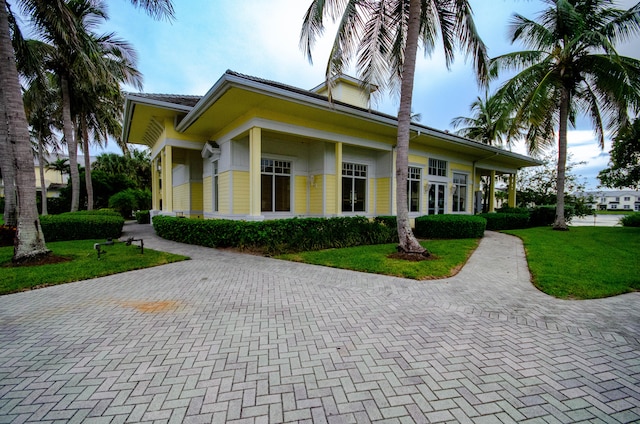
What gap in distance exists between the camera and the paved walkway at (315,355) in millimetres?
2125

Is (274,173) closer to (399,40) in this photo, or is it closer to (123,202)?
(399,40)

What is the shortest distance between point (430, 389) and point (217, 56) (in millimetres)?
13044

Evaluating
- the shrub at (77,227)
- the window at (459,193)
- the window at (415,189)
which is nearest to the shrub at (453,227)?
the window at (415,189)

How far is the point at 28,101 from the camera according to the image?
1609 centimetres

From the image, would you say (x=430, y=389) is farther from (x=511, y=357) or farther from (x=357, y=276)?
(x=357, y=276)

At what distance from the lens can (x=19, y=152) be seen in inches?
257

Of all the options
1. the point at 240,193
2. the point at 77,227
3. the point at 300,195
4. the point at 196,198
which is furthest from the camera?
the point at 196,198

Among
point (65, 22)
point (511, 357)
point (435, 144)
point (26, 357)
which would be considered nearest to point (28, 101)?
point (65, 22)

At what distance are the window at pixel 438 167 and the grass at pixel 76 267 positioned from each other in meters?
13.3

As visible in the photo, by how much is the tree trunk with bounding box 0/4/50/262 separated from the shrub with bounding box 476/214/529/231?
18357 millimetres

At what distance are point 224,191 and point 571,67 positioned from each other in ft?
53.1

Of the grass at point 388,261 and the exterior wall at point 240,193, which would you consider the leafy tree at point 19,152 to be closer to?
the exterior wall at point 240,193

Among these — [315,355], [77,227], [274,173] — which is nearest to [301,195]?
[274,173]

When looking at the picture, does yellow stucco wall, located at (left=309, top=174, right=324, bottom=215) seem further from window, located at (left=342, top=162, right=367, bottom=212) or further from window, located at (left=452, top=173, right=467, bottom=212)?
window, located at (left=452, top=173, right=467, bottom=212)
